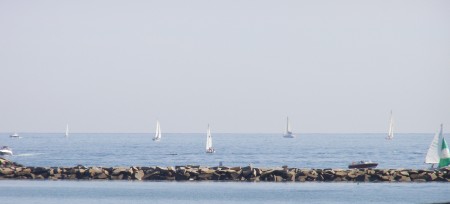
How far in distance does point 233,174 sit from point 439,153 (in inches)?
861

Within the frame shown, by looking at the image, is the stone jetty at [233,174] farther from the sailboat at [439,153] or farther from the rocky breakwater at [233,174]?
the sailboat at [439,153]

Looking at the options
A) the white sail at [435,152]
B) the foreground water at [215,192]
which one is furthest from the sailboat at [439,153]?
the foreground water at [215,192]

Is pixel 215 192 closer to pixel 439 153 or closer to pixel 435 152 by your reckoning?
pixel 439 153

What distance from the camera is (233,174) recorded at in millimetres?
76375

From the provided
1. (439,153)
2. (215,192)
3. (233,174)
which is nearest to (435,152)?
(439,153)

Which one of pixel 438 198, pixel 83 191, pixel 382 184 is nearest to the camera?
pixel 438 198

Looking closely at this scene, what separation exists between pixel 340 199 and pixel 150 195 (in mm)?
11085

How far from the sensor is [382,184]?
73438mm

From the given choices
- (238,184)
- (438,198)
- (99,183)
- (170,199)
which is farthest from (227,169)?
(438,198)

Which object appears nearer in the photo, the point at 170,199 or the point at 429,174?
the point at 170,199

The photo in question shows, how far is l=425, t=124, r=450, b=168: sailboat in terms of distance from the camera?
87.6 metres

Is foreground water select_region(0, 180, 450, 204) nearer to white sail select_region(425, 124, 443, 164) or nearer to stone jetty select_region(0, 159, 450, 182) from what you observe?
stone jetty select_region(0, 159, 450, 182)

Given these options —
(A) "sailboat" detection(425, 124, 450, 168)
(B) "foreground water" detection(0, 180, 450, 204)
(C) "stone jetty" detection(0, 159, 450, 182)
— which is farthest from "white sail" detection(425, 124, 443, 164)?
(B) "foreground water" detection(0, 180, 450, 204)

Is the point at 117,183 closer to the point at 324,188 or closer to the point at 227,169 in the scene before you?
the point at 227,169
